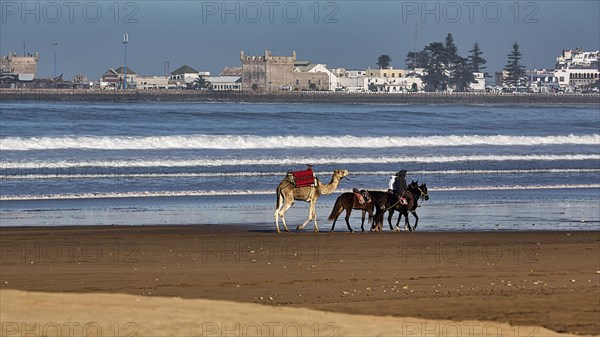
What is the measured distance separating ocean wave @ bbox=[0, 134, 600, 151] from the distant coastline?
6021cm

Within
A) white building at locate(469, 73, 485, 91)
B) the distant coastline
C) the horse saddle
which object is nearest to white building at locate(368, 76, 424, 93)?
white building at locate(469, 73, 485, 91)

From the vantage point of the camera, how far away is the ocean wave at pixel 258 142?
121 feet

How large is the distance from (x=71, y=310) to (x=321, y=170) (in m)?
21.3

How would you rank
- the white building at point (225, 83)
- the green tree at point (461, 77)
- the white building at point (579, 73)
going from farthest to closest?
the white building at point (579, 73)
the green tree at point (461, 77)
the white building at point (225, 83)

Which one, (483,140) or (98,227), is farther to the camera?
(483,140)

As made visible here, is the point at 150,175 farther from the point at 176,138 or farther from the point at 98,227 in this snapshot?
the point at 176,138

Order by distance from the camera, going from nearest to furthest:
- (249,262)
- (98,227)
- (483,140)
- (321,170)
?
(249,262) < (98,227) < (321,170) < (483,140)

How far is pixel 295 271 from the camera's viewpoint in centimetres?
1153

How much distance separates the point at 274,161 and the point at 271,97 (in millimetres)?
81333

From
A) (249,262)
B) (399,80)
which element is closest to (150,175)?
(249,262)

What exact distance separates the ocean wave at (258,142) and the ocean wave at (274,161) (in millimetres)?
5669

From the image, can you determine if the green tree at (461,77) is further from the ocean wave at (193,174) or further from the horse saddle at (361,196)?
the horse saddle at (361,196)

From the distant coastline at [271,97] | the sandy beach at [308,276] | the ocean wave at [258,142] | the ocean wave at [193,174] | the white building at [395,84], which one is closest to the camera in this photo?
the sandy beach at [308,276]

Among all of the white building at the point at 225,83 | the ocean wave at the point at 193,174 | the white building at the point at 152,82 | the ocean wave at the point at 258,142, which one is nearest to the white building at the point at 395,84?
the white building at the point at 225,83
